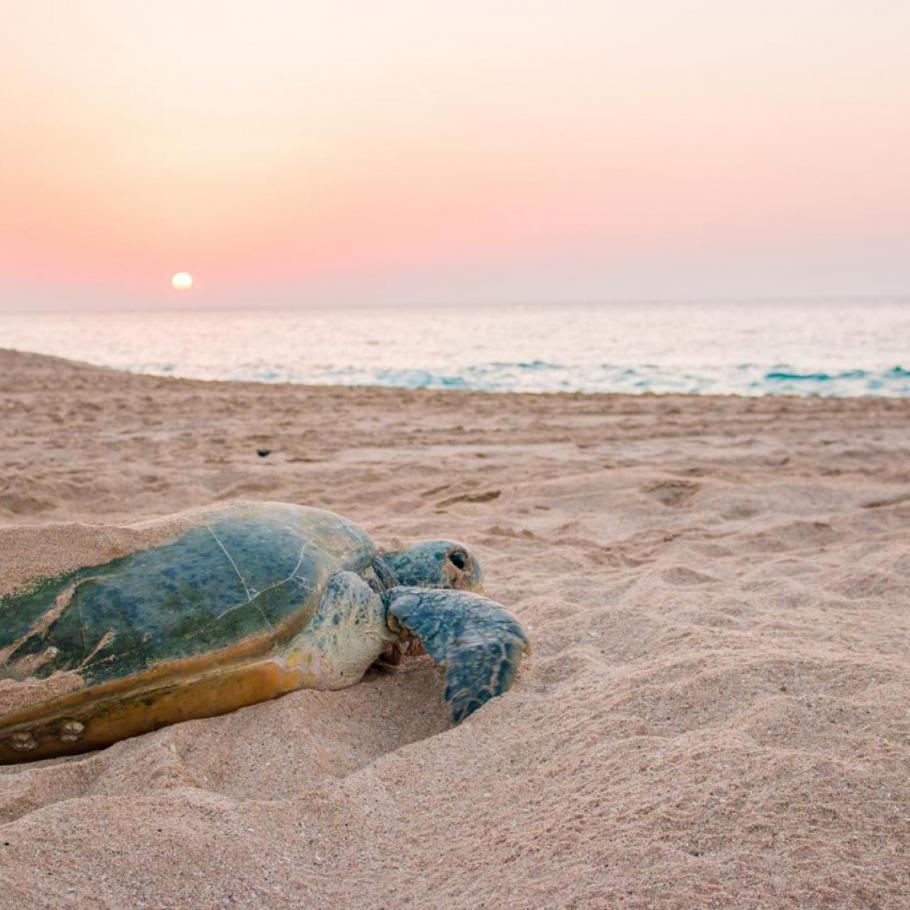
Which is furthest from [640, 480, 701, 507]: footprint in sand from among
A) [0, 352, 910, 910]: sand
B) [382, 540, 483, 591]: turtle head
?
[382, 540, 483, 591]: turtle head

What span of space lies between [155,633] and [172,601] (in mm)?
114

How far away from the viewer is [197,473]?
621 centimetres

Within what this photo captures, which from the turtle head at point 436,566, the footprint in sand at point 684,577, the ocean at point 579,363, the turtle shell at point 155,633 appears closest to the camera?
the turtle shell at point 155,633

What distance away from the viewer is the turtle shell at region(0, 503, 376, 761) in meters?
2.25

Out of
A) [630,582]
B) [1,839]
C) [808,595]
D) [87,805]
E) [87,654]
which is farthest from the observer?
[630,582]

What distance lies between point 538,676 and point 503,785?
28.2 inches

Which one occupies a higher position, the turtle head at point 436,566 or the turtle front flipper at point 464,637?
the turtle head at point 436,566

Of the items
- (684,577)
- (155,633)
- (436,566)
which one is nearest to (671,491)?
(684,577)

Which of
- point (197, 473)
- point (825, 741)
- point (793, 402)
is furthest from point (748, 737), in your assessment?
point (793, 402)

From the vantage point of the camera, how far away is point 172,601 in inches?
96.0

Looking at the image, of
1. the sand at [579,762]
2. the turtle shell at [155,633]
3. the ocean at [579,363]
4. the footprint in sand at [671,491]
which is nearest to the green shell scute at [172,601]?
the turtle shell at [155,633]

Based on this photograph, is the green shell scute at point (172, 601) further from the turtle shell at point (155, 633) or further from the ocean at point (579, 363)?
the ocean at point (579, 363)

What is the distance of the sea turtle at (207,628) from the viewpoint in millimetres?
2266

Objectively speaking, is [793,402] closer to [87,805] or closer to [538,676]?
[538,676]
